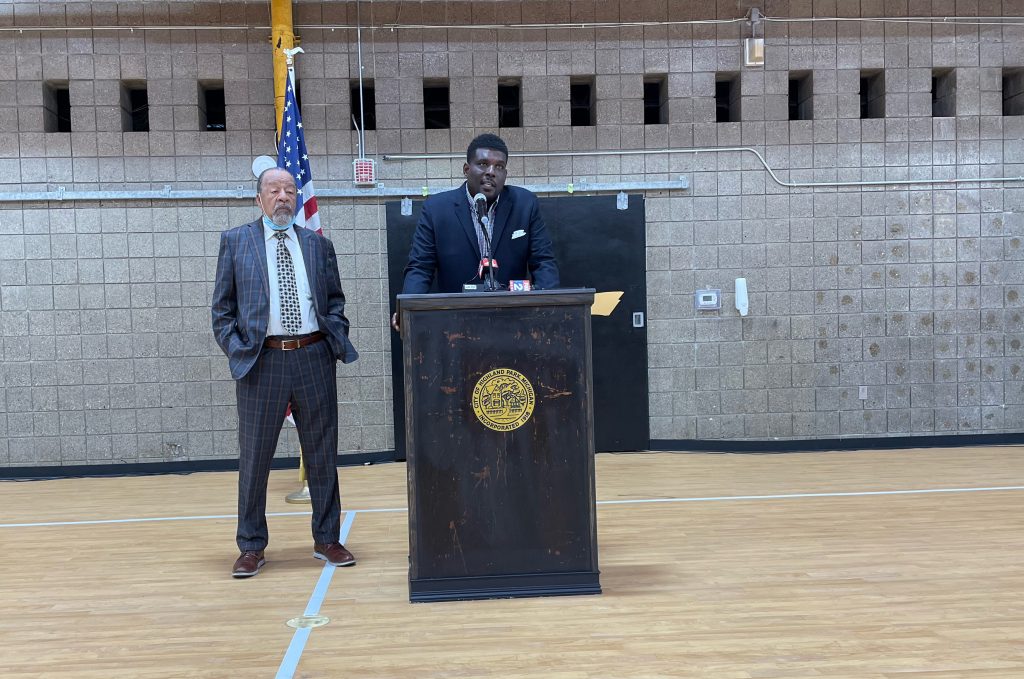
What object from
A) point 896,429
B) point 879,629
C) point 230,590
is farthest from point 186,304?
point 896,429

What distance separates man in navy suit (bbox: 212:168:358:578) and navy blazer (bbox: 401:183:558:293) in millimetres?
424

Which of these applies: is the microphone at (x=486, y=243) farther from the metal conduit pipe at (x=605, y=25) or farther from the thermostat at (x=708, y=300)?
the metal conduit pipe at (x=605, y=25)

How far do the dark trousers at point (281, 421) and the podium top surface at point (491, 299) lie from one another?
69 centimetres

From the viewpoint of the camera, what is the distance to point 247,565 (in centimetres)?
307

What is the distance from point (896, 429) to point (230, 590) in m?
5.19

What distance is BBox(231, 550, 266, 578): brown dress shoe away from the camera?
10.0 ft

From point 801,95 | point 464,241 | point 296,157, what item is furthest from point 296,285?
point 801,95

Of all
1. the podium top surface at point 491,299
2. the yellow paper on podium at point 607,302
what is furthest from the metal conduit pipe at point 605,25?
the podium top surface at point 491,299

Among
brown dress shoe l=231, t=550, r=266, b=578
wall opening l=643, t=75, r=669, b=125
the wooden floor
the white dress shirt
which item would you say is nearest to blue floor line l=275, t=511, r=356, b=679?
the wooden floor

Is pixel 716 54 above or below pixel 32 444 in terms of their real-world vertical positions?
above

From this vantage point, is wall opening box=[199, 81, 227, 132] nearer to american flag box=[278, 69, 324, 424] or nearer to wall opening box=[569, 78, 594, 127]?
american flag box=[278, 69, 324, 424]

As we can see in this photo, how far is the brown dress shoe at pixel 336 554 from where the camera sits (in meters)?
3.18

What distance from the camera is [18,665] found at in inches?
87.5

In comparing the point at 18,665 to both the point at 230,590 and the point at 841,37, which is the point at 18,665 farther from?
the point at 841,37
